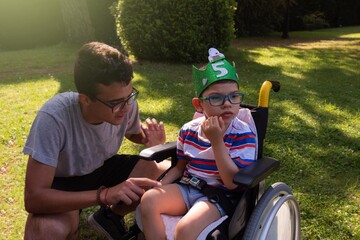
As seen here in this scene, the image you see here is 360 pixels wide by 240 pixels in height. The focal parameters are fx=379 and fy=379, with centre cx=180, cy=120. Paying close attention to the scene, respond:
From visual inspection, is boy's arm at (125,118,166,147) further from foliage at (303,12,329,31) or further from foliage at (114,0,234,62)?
foliage at (303,12,329,31)

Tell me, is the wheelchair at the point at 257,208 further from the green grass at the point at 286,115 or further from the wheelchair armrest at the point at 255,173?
the green grass at the point at 286,115

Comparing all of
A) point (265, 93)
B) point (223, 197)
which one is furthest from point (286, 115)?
point (223, 197)

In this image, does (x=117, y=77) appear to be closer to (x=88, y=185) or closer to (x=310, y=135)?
(x=88, y=185)

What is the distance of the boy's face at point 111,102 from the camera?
203 centimetres

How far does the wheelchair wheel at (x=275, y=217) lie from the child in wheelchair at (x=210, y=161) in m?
0.20

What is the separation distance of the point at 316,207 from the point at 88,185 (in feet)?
5.83

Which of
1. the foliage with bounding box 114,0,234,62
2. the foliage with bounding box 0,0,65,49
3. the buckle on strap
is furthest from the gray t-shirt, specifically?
the foliage with bounding box 0,0,65,49

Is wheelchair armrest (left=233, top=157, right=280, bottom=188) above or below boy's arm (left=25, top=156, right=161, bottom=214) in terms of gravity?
above

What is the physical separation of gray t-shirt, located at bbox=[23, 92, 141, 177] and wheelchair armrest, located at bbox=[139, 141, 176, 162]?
0.28 m

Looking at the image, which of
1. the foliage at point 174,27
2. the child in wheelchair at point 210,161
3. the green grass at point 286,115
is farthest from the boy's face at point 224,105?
the foliage at point 174,27

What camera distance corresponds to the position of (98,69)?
2.00m

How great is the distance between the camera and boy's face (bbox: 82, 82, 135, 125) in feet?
6.65

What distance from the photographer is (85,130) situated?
2.25 metres

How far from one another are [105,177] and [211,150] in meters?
0.85
